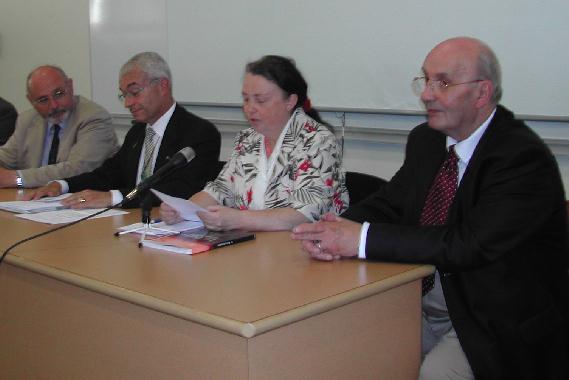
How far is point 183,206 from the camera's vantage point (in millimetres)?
2461

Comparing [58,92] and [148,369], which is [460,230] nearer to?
[148,369]

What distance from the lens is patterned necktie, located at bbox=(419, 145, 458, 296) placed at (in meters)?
2.23

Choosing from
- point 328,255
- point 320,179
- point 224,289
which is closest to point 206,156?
point 320,179

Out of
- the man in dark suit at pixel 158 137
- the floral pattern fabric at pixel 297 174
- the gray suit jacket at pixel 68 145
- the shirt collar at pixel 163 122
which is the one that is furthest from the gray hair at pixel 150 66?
the floral pattern fabric at pixel 297 174

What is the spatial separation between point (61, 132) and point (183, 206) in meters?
1.89

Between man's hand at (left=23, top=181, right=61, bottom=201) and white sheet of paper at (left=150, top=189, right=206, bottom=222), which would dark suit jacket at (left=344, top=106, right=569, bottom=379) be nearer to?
white sheet of paper at (left=150, top=189, right=206, bottom=222)

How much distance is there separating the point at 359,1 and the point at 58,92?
5.60ft

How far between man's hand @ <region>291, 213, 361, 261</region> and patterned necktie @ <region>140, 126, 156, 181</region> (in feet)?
5.16

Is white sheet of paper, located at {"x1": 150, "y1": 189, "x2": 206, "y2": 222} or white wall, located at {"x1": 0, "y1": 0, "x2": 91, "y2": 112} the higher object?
white wall, located at {"x1": 0, "y1": 0, "x2": 91, "y2": 112}

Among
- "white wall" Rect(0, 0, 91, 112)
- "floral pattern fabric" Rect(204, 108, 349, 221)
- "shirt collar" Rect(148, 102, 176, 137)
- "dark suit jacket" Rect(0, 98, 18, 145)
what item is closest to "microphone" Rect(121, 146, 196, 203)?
"floral pattern fabric" Rect(204, 108, 349, 221)

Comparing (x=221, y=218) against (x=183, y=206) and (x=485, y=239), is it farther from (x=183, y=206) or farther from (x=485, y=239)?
(x=485, y=239)

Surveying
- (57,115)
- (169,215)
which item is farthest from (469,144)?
(57,115)

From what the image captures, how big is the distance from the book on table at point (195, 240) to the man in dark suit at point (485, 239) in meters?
0.29

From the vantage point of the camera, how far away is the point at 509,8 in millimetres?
3385
